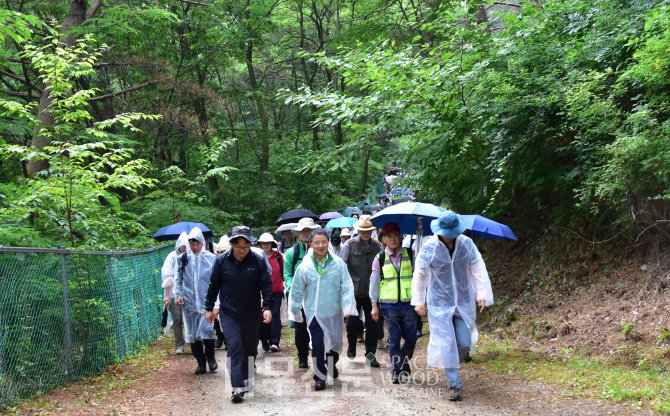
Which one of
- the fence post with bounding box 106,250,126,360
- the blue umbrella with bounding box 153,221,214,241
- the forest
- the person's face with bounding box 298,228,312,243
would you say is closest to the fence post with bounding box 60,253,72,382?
the forest

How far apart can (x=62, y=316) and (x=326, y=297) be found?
3198 mm

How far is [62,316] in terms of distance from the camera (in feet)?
22.2

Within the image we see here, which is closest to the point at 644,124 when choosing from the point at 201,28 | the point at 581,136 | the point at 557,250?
the point at 581,136

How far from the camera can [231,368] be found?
632cm

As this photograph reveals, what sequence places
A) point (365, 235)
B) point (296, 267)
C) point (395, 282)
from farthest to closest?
point (365, 235)
point (296, 267)
point (395, 282)

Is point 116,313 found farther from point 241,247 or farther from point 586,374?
point 586,374

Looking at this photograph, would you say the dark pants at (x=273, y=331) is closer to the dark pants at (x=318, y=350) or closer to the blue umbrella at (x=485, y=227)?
the dark pants at (x=318, y=350)

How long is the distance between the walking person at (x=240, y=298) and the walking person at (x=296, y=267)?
0.63 metres

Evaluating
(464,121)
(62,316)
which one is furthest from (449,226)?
(62,316)

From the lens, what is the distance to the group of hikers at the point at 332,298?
6191 mm

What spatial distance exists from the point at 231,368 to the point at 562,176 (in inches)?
235

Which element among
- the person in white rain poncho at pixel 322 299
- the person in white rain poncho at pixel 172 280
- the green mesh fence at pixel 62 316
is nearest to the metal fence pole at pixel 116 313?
the green mesh fence at pixel 62 316

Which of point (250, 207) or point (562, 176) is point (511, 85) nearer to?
point (562, 176)

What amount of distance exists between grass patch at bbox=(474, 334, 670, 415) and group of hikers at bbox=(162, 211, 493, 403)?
1280 millimetres
